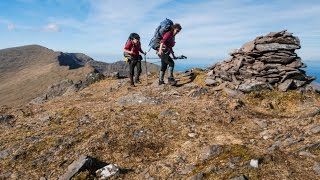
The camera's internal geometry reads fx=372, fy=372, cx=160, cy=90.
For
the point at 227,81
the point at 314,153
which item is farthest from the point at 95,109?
the point at 314,153

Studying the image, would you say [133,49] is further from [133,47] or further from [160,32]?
[160,32]

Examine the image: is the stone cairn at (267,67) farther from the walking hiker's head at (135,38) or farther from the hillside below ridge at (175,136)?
the walking hiker's head at (135,38)

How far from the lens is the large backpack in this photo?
2191 cm

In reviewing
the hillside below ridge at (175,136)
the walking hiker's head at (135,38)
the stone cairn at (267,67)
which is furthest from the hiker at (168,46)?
the stone cairn at (267,67)

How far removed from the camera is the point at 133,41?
940 inches

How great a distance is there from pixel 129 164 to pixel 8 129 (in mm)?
7223

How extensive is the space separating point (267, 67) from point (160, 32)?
259 inches

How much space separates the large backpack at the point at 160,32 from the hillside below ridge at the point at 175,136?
338cm

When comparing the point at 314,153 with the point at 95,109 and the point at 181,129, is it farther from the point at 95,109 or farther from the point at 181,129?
the point at 95,109

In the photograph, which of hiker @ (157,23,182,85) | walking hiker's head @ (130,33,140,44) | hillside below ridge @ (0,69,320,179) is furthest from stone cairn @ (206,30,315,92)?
walking hiker's head @ (130,33,140,44)

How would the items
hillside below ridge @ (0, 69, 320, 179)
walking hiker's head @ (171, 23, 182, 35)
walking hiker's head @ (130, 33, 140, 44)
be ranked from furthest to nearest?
walking hiker's head @ (130, 33, 140, 44) → walking hiker's head @ (171, 23, 182, 35) → hillside below ridge @ (0, 69, 320, 179)

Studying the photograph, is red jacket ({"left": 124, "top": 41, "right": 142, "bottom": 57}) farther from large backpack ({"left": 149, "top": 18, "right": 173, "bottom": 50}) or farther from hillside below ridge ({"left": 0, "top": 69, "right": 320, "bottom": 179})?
hillside below ridge ({"left": 0, "top": 69, "right": 320, "bottom": 179})

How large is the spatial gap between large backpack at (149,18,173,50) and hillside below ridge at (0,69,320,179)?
3.38 metres

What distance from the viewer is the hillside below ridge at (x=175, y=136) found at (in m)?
12.0
